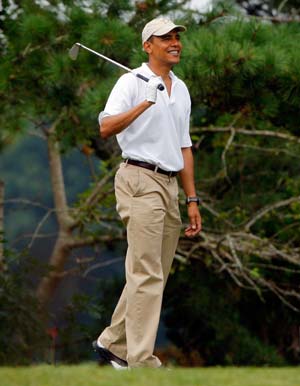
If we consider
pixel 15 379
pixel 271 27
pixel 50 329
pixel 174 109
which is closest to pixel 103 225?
pixel 50 329

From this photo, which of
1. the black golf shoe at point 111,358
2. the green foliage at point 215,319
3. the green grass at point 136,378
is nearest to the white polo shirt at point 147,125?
the black golf shoe at point 111,358

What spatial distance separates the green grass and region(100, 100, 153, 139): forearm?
46.5 inches

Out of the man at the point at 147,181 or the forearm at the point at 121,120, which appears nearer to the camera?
the forearm at the point at 121,120

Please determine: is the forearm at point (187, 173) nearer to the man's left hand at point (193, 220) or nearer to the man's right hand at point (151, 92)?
the man's left hand at point (193, 220)

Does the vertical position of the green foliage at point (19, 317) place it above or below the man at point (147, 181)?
below

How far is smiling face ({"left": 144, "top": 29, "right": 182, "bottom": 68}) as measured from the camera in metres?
6.52

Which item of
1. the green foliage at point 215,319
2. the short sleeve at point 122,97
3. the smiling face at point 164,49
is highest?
the smiling face at point 164,49

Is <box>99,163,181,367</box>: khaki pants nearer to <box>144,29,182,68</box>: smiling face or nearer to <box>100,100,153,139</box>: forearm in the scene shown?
<box>100,100,153,139</box>: forearm

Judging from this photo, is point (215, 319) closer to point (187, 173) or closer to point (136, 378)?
point (187, 173)

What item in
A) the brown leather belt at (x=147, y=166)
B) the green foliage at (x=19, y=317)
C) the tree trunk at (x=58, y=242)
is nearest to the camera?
the brown leather belt at (x=147, y=166)

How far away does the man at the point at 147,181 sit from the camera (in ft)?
20.6

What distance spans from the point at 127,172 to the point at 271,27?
400 centimetres

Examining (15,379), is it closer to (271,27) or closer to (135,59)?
(135,59)

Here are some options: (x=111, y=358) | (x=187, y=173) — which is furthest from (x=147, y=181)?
(x=111, y=358)
